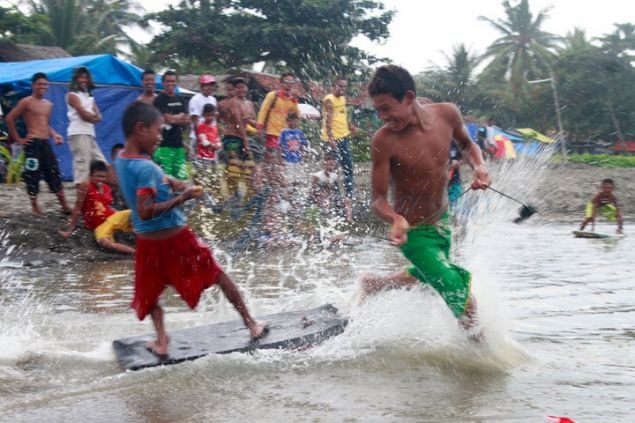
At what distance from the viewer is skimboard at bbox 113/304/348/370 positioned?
4.25m

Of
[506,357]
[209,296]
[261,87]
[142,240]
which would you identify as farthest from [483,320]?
[261,87]

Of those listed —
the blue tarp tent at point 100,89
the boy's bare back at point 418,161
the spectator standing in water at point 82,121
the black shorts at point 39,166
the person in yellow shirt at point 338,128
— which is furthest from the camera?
the blue tarp tent at point 100,89

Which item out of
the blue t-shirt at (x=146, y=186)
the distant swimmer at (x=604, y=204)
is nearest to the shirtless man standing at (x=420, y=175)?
the blue t-shirt at (x=146, y=186)

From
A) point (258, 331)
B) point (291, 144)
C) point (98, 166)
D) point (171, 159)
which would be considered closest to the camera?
point (258, 331)

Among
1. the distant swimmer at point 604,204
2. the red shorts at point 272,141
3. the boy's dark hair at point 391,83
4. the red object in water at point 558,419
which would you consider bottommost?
the distant swimmer at point 604,204

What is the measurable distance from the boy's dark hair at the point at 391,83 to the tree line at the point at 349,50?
2168 centimetres

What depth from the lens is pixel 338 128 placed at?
1085cm

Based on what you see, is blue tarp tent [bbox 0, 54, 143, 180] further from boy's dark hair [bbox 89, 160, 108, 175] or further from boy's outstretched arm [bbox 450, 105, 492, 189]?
boy's outstretched arm [bbox 450, 105, 492, 189]

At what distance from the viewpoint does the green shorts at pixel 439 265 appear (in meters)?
4.30

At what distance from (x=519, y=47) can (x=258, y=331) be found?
Answer: 5357 cm

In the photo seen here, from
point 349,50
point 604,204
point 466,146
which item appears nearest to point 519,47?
point 349,50

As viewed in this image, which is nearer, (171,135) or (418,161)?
(418,161)

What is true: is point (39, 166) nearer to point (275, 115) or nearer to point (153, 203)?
point (275, 115)

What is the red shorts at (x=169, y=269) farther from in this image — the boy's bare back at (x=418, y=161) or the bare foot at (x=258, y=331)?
the boy's bare back at (x=418, y=161)
